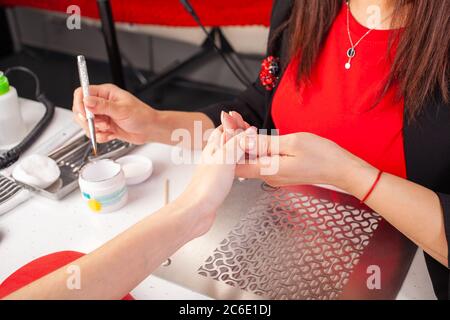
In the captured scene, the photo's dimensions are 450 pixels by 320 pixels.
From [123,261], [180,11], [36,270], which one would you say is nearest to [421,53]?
[123,261]

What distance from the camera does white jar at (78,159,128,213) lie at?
2.62 ft

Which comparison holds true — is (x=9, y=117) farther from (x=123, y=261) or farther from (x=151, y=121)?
(x=123, y=261)

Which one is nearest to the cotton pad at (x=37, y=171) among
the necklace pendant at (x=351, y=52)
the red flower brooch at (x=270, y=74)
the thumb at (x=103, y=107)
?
the thumb at (x=103, y=107)

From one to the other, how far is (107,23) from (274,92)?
85 centimetres

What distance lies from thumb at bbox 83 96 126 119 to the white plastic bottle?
24 centimetres

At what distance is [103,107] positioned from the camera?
0.89m

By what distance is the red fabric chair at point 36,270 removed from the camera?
695 millimetres

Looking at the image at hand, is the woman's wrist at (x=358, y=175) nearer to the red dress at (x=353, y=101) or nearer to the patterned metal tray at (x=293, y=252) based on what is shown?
the patterned metal tray at (x=293, y=252)

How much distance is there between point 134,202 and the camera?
0.86m

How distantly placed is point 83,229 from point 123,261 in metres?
0.22

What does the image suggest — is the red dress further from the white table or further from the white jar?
the white jar

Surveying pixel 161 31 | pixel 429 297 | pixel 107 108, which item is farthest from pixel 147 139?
pixel 161 31

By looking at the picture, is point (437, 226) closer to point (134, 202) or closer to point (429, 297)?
point (429, 297)

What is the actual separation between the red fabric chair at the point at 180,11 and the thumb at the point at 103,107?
1274mm
